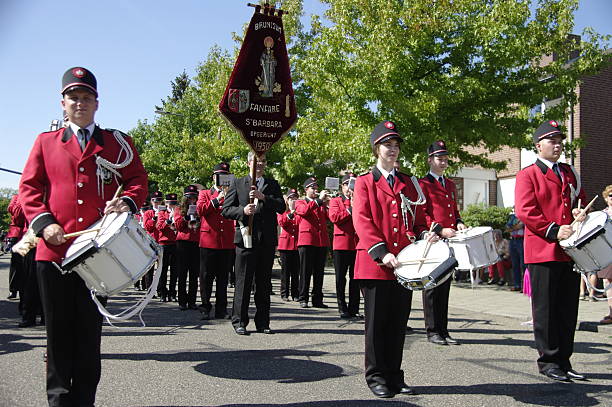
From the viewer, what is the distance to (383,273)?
16.6 feet

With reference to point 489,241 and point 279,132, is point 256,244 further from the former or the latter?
point 489,241

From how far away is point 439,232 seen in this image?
671cm

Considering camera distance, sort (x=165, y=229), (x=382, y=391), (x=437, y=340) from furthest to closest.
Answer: (x=165, y=229) < (x=437, y=340) < (x=382, y=391)

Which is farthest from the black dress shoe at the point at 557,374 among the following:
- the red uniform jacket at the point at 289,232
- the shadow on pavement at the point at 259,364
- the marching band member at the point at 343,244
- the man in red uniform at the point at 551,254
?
the red uniform jacket at the point at 289,232

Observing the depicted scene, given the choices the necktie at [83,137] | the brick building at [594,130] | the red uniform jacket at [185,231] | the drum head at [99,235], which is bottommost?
the drum head at [99,235]

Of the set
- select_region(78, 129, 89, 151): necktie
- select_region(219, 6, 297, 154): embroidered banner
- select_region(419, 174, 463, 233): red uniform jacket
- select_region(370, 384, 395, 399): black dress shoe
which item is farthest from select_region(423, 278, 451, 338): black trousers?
select_region(78, 129, 89, 151): necktie

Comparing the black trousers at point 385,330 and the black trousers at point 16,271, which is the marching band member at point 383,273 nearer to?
the black trousers at point 385,330

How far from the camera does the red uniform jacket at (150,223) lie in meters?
13.1

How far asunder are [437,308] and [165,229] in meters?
6.90

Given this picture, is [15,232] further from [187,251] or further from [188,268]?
[188,268]

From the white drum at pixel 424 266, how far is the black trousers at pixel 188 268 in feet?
22.7

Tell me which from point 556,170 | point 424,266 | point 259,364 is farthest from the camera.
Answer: point 259,364

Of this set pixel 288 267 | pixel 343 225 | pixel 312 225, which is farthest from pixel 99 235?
pixel 288 267

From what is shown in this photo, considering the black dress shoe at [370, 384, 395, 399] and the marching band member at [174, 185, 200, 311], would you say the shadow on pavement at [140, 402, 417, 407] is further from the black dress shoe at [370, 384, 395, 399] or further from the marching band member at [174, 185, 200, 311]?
the marching band member at [174, 185, 200, 311]
